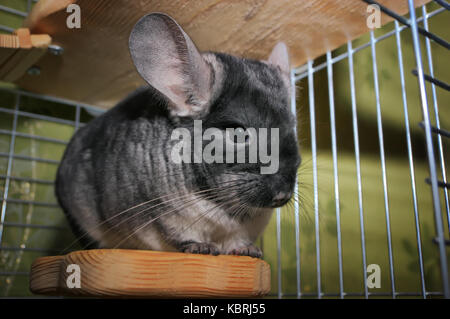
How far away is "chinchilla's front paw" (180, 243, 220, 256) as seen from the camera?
1174 mm

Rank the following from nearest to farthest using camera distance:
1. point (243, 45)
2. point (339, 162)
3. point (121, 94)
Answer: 1. point (243, 45)
2. point (121, 94)
3. point (339, 162)

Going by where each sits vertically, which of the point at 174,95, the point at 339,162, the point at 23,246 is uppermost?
the point at 339,162

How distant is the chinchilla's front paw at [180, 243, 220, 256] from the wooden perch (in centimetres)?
91

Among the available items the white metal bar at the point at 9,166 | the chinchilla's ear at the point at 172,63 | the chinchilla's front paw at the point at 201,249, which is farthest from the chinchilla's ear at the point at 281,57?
the white metal bar at the point at 9,166

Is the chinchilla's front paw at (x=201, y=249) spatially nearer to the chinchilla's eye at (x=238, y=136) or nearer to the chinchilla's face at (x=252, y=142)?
the chinchilla's face at (x=252, y=142)

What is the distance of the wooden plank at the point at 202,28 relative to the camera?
4.47 feet

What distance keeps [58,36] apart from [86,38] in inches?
3.9

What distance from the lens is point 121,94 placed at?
2.05 metres

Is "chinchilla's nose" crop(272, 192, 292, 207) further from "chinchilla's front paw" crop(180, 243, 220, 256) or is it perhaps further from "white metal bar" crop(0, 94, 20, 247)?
"white metal bar" crop(0, 94, 20, 247)

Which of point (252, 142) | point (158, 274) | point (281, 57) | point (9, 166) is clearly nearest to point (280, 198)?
point (252, 142)

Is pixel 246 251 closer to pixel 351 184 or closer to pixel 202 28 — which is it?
pixel 202 28

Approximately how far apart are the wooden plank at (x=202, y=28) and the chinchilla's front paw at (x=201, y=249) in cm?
76
